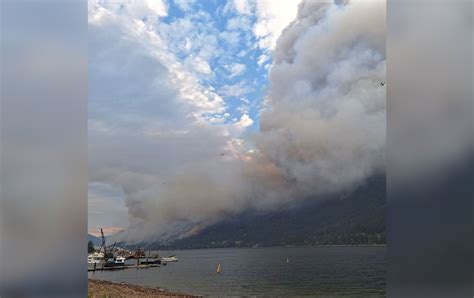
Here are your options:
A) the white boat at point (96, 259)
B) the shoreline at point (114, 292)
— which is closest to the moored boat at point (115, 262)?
the white boat at point (96, 259)

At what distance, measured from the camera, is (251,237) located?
23344 mm

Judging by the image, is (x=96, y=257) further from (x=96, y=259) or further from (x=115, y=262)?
(x=115, y=262)

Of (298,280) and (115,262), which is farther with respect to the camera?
(115,262)

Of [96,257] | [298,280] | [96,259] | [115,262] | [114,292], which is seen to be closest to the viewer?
[114,292]

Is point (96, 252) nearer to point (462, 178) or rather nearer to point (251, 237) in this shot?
point (251, 237)

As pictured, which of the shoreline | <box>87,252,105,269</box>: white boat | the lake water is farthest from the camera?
<box>87,252,105,269</box>: white boat

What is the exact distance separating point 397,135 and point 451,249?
0.83 m

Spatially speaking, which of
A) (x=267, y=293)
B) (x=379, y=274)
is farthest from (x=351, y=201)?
(x=267, y=293)

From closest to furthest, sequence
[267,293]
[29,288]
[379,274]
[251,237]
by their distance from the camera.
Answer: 1. [29,288]
2. [267,293]
3. [379,274]
4. [251,237]

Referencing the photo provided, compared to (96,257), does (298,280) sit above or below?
above

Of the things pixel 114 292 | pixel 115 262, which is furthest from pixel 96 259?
pixel 114 292

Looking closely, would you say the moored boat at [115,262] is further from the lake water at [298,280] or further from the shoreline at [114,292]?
the shoreline at [114,292]

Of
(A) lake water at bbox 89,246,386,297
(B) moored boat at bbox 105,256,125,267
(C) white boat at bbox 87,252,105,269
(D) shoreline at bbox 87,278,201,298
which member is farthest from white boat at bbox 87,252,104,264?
(D) shoreline at bbox 87,278,201,298

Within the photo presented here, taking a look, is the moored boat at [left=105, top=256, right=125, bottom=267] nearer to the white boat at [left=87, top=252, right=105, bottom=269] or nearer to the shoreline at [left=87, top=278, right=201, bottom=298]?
the white boat at [left=87, top=252, right=105, bottom=269]
